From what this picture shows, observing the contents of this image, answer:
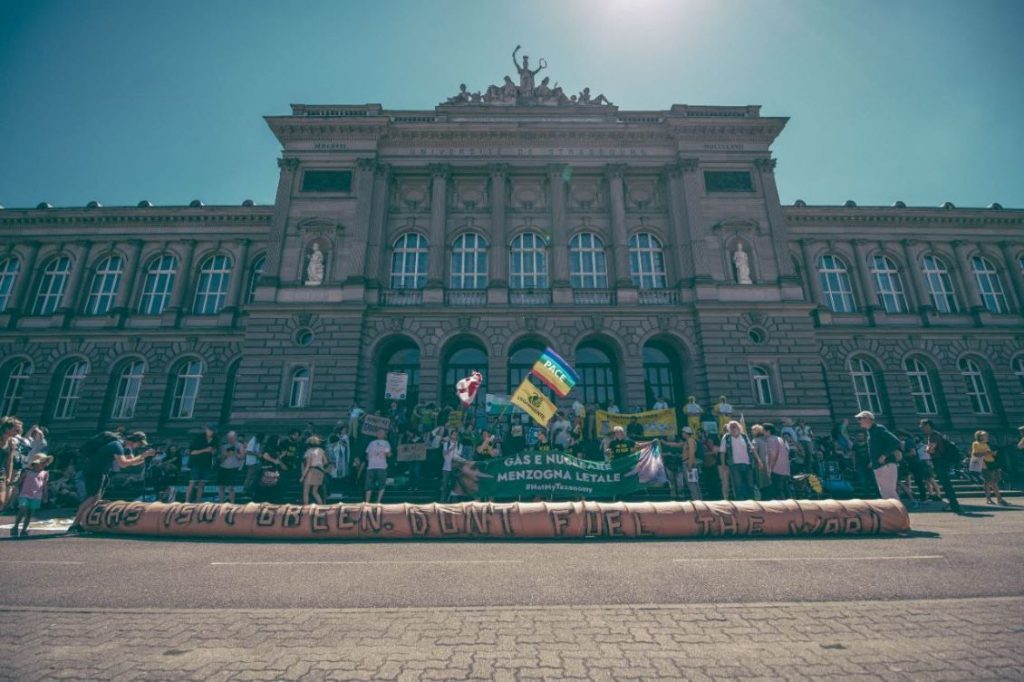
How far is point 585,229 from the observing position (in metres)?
23.5

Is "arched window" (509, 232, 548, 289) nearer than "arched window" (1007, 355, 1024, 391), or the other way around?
"arched window" (509, 232, 548, 289)

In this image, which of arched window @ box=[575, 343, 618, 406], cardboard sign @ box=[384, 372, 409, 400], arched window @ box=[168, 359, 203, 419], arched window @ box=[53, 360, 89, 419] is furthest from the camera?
arched window @ box=[168, 359, 203, 419]

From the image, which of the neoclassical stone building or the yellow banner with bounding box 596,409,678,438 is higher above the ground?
the neoclassical stone building

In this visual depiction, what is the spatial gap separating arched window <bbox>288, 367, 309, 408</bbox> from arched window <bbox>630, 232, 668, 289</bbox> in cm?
1657

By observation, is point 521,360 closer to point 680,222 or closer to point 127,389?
point 680,222

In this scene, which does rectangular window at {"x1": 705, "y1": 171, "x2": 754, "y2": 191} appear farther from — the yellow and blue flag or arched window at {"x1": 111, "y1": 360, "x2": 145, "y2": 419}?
arched window at {"x1": 111, "y1": 360, "x2": 145, "y2": 419}

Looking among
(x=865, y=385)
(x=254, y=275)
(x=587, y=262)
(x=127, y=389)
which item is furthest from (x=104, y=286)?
(x=865, y=385)

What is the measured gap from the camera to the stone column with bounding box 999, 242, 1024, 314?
26609mm

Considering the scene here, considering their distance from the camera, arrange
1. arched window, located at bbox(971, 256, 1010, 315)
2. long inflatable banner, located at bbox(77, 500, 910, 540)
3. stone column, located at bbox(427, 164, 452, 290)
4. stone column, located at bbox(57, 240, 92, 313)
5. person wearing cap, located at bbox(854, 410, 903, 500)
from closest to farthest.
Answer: long inflatable banner, located at bbox(77, 500, 910, 540), person wearing cap, located at bbox(854, 410, 903, 500), stone column, located at bbox(427, 164, 452, 290), stone column, located at bbox(57, 240, 92, 313), arched window, located at bbox(971, 256, 1010, 315)

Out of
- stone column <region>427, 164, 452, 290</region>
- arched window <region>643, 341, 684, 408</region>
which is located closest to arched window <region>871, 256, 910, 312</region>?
arched window <region>643, 341, 684, 408</region>

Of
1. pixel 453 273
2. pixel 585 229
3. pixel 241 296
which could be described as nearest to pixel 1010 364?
pixel 585 229

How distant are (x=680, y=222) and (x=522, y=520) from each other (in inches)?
778

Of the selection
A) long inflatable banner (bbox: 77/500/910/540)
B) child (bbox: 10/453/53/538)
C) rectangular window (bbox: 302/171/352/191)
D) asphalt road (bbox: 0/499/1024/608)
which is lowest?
asphalt road (bbox: 0/499/1024/608)

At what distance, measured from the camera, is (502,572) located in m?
5.67
